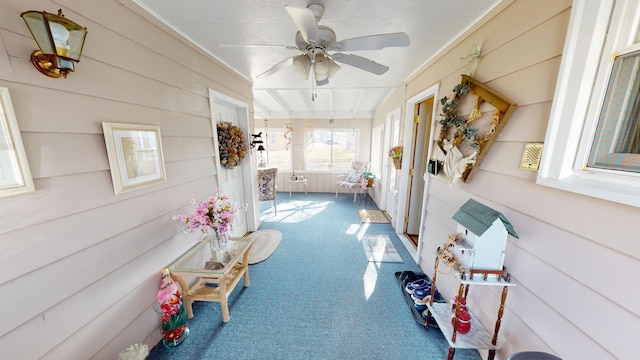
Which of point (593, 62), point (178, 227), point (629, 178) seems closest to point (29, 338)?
point (178, 227)

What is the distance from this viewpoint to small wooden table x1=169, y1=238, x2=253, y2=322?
1.58 m

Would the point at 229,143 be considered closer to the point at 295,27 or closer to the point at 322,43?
the point at 295,27

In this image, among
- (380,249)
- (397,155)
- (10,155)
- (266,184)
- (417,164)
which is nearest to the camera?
(10,155)

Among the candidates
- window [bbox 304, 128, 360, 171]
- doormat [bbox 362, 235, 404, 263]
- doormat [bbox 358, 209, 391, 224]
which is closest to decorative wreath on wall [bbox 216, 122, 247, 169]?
doormat [bbox 362, 235, 404, 263]

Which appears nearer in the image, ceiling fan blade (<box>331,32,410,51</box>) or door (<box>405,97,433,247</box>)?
ceiling fan blade (<box>331,32,410,51</box>)

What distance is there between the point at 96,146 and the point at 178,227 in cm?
85

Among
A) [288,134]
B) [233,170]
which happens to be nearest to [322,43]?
[233,170]

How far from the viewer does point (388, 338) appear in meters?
1.54

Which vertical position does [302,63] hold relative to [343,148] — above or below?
above

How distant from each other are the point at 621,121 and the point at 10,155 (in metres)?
2.47

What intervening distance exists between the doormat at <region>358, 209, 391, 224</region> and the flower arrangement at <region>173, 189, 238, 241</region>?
2.73 m

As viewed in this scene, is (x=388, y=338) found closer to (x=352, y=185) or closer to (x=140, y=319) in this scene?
(x=140, y=319)

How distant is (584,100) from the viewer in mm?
859

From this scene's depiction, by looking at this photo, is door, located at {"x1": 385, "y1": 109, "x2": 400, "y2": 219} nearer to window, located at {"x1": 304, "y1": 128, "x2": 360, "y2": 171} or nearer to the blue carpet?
the blue carpet
